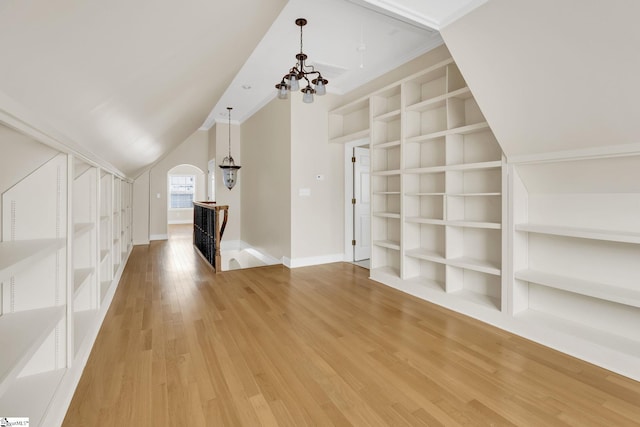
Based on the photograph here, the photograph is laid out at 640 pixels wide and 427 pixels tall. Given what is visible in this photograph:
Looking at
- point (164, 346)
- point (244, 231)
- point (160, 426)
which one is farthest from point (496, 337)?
point (244, 231)

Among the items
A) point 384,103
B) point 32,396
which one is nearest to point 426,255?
point 384,103

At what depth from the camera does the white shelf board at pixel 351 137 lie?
4574 mm

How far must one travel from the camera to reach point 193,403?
1.74 meters

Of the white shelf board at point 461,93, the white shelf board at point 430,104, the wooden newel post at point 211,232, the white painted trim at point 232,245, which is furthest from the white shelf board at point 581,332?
the white painted trim at point 232,245

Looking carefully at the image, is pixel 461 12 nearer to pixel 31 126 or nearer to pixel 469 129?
pixel 469 129

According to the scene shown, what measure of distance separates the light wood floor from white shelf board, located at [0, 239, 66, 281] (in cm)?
89

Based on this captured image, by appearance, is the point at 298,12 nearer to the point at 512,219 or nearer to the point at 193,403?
the point at 512,219

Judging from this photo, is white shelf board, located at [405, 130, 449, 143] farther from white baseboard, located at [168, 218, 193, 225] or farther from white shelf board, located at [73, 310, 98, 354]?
white baseboard, located at [168, 218, 193, 225]

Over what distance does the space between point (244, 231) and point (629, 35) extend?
6.82 m

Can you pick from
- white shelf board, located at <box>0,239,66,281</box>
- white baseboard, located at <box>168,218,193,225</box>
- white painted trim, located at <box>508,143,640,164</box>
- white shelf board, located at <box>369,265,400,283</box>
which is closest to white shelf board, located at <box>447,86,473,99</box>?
white painted trim, located at <box>508,143,640,164</box>

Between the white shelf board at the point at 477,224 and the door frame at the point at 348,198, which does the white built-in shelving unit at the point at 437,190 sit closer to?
the white shelf board at the point at 477,224

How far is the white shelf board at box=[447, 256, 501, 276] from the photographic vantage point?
2.85 meters

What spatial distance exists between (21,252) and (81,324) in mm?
1227

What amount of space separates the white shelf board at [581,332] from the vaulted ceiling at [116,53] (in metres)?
2.43
